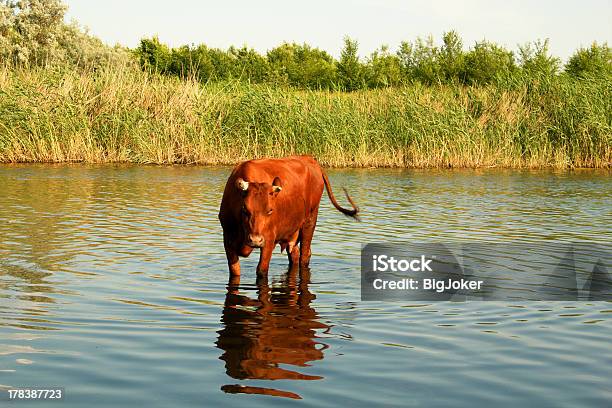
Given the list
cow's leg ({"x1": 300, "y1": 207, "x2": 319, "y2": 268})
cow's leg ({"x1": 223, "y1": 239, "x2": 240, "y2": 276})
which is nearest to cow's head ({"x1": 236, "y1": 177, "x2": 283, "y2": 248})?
cow's leg ({"x1": 223, "y1": 239, "x2": 240, "y2": 276})

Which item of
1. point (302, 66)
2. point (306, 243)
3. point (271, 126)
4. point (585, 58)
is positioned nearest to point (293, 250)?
point (306, 243)

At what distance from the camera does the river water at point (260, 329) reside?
5.72 m

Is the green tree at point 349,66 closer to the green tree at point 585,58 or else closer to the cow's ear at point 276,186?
the green tree at point 585,58

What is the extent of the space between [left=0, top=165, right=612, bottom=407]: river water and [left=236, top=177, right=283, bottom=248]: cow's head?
612 mm

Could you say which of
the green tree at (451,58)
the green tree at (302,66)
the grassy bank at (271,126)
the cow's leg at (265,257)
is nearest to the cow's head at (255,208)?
the cow's leg at (265,257)

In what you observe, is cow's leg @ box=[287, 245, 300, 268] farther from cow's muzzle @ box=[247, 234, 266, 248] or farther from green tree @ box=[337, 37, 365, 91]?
green tree @ box=[337, 37, 365, 91]

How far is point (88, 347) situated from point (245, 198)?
278cm

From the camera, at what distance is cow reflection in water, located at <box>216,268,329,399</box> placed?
616 cm

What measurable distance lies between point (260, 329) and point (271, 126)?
22.4 m

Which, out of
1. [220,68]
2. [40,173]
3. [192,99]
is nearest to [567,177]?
[192,99]

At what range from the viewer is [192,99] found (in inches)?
1211

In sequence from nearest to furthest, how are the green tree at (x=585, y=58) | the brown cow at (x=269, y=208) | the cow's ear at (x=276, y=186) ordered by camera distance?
the brown cow at (x=269, y=208)
the cow's ear at (x=276, y=186)
the green tree at (x=585, y=58)

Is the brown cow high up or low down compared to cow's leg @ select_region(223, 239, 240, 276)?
up

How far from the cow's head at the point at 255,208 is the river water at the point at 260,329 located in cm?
61
